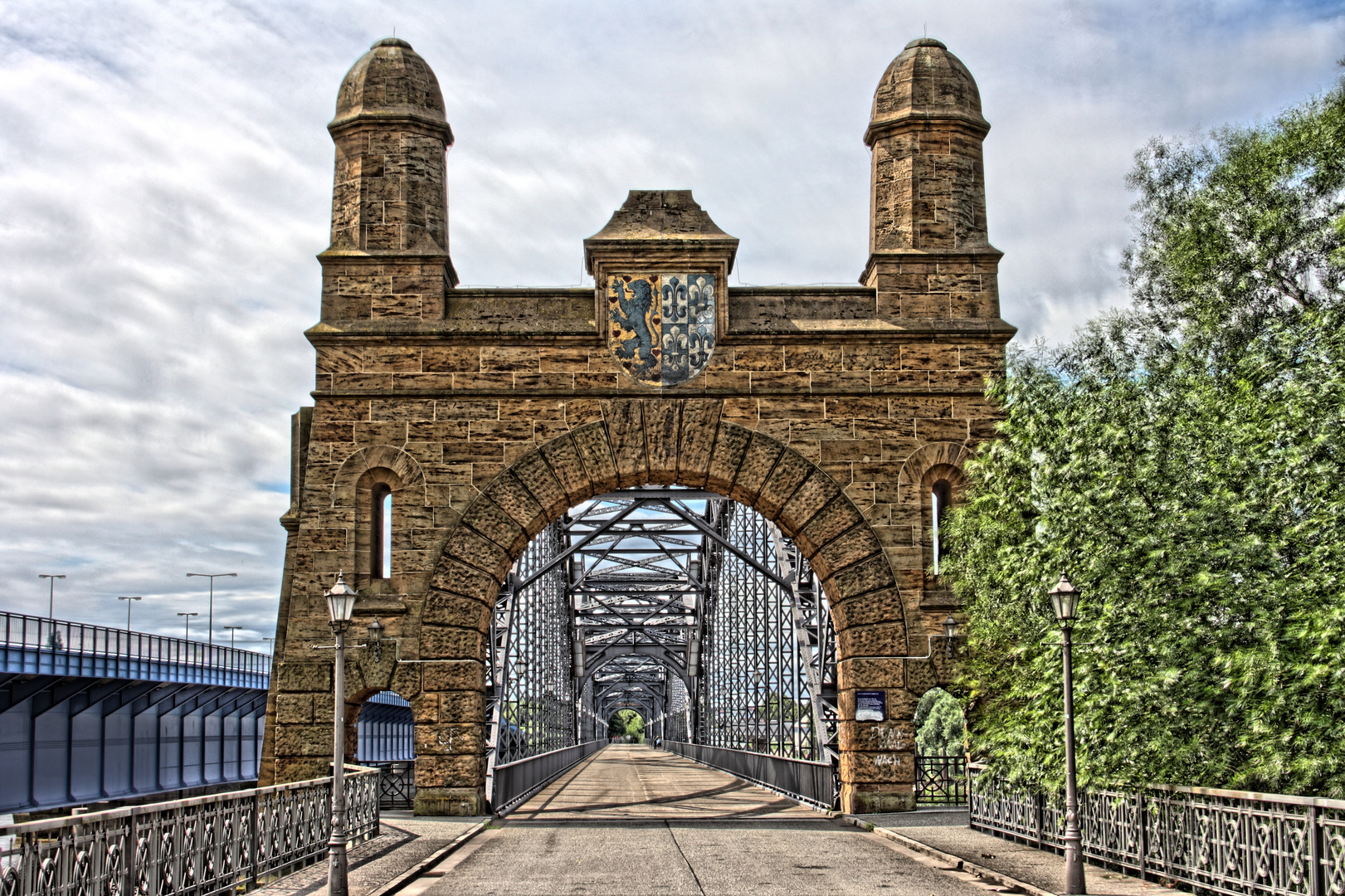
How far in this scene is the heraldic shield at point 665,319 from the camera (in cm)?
2070

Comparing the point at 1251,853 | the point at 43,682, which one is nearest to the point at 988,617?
the point at 1251,853

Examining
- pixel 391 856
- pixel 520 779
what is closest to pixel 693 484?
pixel 391 856

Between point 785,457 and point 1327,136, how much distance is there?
1118 cm

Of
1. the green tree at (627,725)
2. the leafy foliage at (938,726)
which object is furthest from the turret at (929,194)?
the green tree at (627,725)

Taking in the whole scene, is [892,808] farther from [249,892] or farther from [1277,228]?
[1277,228]

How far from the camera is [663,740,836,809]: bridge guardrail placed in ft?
74.6

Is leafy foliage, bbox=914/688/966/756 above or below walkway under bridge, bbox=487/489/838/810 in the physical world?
below

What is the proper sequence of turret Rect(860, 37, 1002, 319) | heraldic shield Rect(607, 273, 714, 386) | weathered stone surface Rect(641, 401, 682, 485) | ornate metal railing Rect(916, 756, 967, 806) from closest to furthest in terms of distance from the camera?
weathered stone surface Rect(641, 401, 682, 485) → heraldic shield Rect(607, 273, 714, 386) → turret Rect(860, 37, 1002, 319) → ornate metal railing Rect(916, 756, 967, 806)

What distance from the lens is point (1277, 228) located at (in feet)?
73.8

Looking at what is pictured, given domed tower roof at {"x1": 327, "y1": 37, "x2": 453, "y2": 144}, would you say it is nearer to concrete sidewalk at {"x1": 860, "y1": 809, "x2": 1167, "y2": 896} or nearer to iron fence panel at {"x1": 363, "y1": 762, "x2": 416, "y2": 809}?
iron fence panel at {"x1": 363, "y1": 762, "x2": 416, "y2": 809}

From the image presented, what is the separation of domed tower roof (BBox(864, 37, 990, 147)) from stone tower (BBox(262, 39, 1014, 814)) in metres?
0.22

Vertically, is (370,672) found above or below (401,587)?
below

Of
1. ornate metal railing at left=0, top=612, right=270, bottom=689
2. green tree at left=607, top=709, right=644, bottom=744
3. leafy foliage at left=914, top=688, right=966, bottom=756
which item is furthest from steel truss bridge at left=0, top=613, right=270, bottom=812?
green tree at left=607, top=709, right=644, bottom=744

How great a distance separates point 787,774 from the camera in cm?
2766
